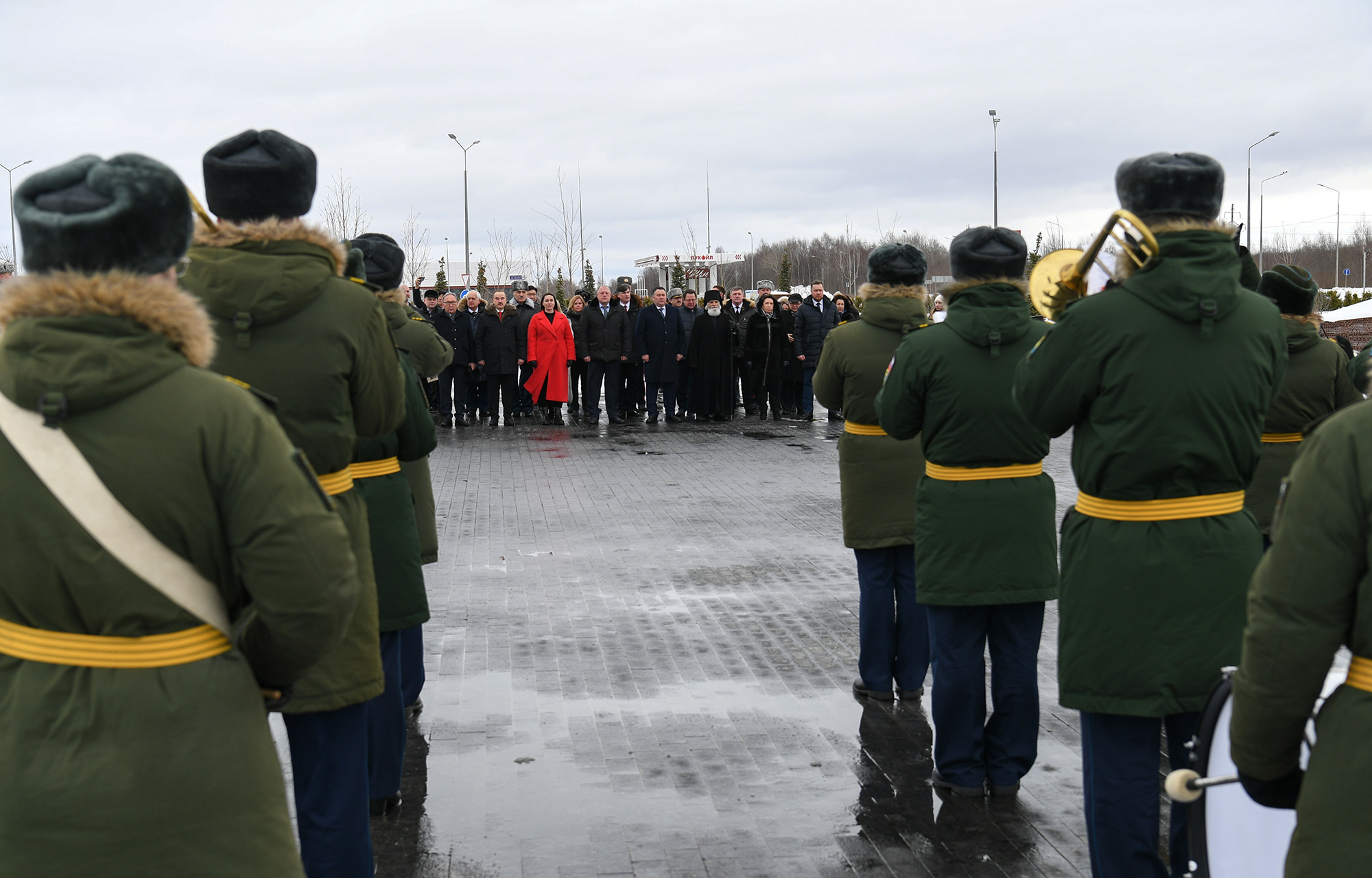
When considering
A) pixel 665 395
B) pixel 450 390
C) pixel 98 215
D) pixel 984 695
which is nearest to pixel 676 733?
pixel 984 695

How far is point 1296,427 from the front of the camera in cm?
581

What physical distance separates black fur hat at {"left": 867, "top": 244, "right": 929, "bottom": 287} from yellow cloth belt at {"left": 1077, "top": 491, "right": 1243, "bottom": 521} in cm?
251

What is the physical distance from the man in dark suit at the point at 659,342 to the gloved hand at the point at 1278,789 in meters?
18.7

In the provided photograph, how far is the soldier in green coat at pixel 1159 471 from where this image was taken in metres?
3.48

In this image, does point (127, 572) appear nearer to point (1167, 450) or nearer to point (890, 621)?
point (1167, 450)

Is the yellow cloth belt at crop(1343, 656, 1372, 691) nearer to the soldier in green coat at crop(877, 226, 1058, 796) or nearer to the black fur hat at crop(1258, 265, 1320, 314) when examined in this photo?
the soldier in green coat at crop(877, 226, 1058, 796)

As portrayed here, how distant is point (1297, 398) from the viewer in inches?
228

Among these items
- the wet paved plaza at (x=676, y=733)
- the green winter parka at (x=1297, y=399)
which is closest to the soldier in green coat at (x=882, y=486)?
the wet paved plaza at (x=676, y=733)

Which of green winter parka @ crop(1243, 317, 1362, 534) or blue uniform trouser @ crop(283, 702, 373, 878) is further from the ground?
green winter parka @ crop(1243, 317, 1362, 534)

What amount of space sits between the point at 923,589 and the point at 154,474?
11.1ft

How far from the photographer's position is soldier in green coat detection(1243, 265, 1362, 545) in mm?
5773

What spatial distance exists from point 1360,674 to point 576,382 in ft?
66.8

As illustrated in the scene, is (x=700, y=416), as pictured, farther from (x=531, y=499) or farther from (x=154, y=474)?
(x=154, y=474)

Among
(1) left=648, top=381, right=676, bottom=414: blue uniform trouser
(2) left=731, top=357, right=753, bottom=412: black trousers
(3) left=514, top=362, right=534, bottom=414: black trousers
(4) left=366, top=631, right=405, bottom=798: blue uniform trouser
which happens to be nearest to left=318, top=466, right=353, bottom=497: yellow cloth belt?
(4) left=366, top=631, right=405, bottom=798: blue uniform trouser
